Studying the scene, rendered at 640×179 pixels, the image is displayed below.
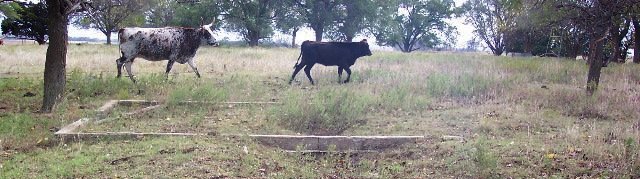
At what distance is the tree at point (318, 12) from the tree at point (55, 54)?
3882 centimetres

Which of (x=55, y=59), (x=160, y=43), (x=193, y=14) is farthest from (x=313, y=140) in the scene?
(x=193, y=14)

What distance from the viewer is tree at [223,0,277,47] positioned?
43688 millimetres

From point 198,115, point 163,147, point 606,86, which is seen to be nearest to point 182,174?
point 163,147

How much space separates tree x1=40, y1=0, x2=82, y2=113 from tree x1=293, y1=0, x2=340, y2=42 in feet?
127

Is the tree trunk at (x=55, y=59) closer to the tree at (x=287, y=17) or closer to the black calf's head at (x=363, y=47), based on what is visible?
the black calf's head at (x=363, y=47)

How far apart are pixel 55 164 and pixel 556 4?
9503mm

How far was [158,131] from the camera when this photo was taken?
23.7ft

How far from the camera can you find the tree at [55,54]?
28.3ft

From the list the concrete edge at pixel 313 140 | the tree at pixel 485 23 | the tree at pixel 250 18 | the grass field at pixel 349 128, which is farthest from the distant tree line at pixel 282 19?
the concrete edge at pixel 313 140

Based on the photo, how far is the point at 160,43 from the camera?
13102 millimetres

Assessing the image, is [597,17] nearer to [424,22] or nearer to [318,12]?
[318,12]

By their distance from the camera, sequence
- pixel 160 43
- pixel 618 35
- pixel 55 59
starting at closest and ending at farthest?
pixel 55 59, pixel 160 43, pixel 618 35

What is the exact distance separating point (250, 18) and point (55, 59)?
34.7m

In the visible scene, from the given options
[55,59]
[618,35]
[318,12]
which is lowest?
[55,59]
